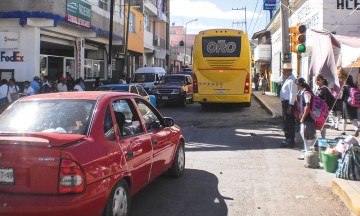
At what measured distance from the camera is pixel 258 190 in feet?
21.6

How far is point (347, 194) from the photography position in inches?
227

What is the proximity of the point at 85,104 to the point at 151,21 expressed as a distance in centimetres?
4346

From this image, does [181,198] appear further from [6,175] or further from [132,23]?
[132,23]

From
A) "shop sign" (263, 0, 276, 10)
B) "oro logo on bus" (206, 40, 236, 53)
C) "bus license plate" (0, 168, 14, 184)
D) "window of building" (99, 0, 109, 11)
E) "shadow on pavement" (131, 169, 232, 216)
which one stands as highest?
"shop sign" (263, 0, 276, 10)

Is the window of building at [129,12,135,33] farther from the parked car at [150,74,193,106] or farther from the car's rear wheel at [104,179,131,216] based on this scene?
the car's rear wheel at [104,179,131,216]

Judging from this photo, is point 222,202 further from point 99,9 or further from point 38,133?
point 99,9

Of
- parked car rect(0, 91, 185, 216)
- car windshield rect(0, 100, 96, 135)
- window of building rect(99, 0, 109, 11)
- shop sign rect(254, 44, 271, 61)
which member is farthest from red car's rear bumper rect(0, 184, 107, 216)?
shop sign rect(254, 44, 271, 61)

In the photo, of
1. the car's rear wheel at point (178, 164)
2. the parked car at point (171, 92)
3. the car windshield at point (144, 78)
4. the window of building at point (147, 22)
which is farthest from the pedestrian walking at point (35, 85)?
the window of building at point (147, 22)

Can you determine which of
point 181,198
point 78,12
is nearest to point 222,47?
point 78,12

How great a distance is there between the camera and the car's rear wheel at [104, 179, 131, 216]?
444cm

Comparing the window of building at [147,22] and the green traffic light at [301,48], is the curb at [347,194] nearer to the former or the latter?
the green traffic light at [301,48]

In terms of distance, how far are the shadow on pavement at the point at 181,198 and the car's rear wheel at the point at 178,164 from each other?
0.33 ft

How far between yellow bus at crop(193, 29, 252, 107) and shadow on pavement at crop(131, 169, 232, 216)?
39.3ft

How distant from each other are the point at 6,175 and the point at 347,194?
13.8 ft
